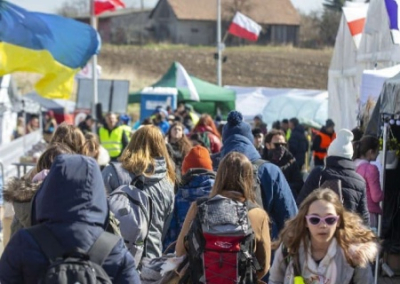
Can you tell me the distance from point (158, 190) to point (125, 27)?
9555cm

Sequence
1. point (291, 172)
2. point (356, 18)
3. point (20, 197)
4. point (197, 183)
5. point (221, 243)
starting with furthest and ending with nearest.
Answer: point (356, 18) → point (291, 172) → point (197, 183) → point (20, 197) → point (221, 243)

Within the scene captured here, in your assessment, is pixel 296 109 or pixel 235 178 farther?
pixel 296 109

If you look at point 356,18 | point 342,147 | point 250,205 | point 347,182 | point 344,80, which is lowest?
point 347,182

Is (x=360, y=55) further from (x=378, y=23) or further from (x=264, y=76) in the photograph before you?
(x=264, y=76)

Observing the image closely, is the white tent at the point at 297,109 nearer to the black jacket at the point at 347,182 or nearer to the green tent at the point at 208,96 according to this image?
the green tent at the point at 208,96

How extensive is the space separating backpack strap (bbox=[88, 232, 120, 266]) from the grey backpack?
1.94m

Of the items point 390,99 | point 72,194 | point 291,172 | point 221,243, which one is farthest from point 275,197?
point 291,172

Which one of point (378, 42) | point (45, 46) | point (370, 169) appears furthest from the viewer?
point (378, 42)

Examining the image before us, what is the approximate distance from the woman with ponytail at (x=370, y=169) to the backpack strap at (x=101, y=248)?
5.89 metres

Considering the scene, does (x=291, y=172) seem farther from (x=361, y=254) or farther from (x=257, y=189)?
(x=361, y=254)

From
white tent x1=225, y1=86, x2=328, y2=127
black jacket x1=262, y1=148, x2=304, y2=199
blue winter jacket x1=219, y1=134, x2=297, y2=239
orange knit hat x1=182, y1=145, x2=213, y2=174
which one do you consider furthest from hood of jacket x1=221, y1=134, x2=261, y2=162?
white tent x1=225, y1=86, x2=328, y2=127

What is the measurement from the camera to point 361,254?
5.06m

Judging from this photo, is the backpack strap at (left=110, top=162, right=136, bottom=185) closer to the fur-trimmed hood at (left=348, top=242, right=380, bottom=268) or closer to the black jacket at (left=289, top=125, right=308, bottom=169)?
the fur-trimmed hood at (left=348, top=242, right=380, bottom=268)

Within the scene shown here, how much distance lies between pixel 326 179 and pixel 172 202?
1498 millimetres
